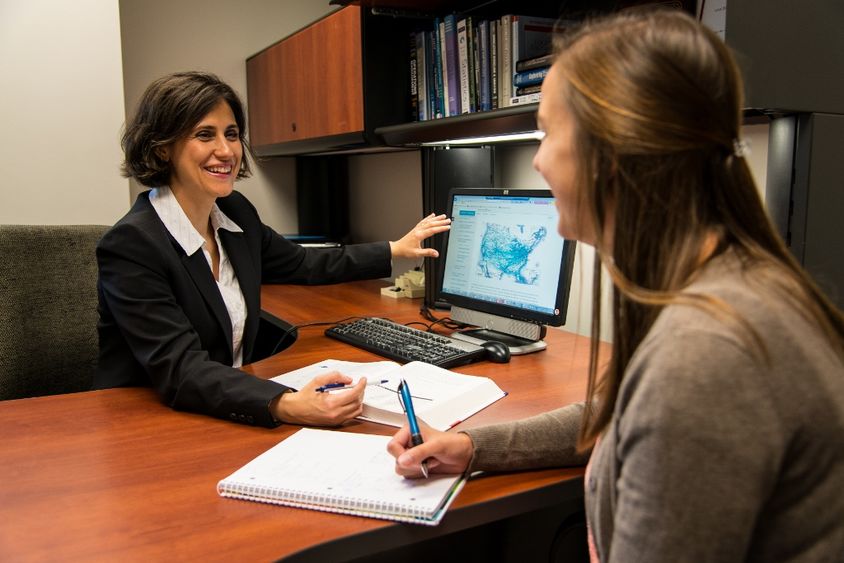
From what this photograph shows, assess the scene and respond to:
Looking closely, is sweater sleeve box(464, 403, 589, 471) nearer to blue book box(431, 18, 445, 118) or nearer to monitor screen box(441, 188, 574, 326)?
monitor screen box(441, 188, 574, 326)

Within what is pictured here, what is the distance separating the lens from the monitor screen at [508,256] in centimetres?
159

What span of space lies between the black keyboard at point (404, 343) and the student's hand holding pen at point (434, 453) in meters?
0.48

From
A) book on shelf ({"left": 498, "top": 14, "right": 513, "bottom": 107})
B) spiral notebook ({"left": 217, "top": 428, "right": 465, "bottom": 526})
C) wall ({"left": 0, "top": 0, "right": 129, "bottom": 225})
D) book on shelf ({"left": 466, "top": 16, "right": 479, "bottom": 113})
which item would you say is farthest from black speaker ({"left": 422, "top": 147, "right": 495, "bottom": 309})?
wall ({"left": 0, "top": 0, "right": 129, "bottom": 225})

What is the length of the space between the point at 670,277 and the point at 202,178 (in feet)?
4.26

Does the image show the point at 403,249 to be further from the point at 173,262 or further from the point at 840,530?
the point at 840,530

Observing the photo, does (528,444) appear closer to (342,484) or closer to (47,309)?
(342,484)

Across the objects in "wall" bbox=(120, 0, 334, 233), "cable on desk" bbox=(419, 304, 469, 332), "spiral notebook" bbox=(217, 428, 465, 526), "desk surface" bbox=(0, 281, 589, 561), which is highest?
"wall" bbox=(120, 0, 334, 233)

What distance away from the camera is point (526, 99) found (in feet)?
5.54

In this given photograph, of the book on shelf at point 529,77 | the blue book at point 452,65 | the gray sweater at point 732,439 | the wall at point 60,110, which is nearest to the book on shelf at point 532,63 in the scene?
the book on shelf at point 529,77

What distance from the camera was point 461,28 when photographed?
1.92 metres

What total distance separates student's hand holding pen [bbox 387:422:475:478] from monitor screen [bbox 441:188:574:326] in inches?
24.8

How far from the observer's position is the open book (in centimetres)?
122

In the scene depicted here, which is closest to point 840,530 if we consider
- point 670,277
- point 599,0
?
point 670,277

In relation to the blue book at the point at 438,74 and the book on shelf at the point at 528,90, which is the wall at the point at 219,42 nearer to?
the blue book at the point at 438,74
